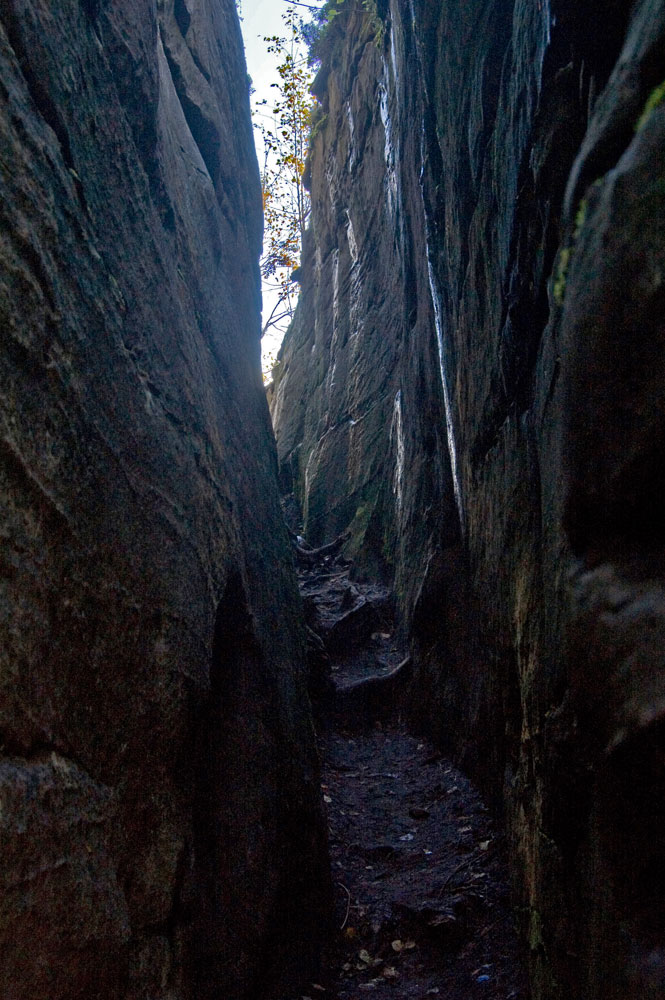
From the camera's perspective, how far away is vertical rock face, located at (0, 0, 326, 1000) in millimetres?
2330

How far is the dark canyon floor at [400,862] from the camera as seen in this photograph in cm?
485

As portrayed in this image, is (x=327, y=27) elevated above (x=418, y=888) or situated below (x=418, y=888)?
above

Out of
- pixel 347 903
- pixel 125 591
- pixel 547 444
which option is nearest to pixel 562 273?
pixel 547 444

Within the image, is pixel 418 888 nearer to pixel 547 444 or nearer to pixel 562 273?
pixel 547 444

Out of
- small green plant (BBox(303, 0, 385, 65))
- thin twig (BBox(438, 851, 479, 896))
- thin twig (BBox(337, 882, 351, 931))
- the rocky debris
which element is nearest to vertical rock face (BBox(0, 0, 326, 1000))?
thin twig (BBox(337, 882, 351, 931))

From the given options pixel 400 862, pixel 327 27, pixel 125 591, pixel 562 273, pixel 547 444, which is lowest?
pixel 400 862

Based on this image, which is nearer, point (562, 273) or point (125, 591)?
point (562, 273)

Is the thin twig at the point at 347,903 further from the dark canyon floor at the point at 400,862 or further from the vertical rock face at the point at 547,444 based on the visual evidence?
the vertical rock face at the point at 547,444

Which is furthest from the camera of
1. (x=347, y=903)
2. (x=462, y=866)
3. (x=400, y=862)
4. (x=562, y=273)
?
(x=400, y=862)

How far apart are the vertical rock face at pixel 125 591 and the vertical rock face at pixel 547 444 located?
1718 mm

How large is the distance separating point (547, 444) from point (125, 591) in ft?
6.86

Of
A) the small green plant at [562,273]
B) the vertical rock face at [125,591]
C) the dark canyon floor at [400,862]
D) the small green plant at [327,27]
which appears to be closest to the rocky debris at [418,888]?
the dark canyon floor at [400,862]

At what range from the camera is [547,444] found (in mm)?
3576

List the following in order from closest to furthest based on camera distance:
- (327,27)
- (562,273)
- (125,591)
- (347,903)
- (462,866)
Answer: (562,273) → (125,591) → (347,903) → (462,866) → (327,27)
